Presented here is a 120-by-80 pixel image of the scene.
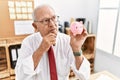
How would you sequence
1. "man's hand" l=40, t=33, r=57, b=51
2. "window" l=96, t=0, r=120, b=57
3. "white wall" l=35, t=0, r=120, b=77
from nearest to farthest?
"man's hand" l=40, t=33, r=57, b=51 → "window" l=96, t=0, r=120, b=57 → "white wall" l=35, t=0, r=120, b=77

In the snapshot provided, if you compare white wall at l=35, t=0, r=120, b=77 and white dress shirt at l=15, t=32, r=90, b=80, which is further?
white wall at l=35, t=0, r=120, b=77

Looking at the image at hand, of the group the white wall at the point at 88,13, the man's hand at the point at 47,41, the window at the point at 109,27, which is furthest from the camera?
the white wall at the point at 88,13

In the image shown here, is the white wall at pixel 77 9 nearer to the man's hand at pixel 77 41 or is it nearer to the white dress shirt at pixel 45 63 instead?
the white dress shirt at pixel 45 63

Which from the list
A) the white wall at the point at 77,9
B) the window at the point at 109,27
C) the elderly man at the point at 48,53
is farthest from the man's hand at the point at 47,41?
the white wall at the point at 77,9

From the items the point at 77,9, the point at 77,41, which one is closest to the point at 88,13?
the point at 77,9

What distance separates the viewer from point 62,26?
7.89 feet

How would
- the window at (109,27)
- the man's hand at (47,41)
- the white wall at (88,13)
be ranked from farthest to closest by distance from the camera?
the white wall at (88,13) → the window at (109,27) → the man's hand at (47,41)

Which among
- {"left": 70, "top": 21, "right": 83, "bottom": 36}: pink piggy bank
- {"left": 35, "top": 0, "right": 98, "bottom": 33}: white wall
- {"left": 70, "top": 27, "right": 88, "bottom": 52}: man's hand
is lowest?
{"left": 70, "top": 27, "right": 88, "bottom": 52}: man's hand

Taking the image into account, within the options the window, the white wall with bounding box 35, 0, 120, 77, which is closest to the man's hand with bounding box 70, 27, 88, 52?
the window

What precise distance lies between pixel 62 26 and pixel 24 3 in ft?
2.59

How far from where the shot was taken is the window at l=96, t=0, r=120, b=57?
2021 mm

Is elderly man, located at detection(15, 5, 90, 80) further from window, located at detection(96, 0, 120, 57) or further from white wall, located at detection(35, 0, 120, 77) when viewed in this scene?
white wall, located at detection(35, 0, 120, 77)

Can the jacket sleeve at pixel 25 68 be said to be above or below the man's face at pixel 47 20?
below

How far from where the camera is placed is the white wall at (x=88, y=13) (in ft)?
7.57
